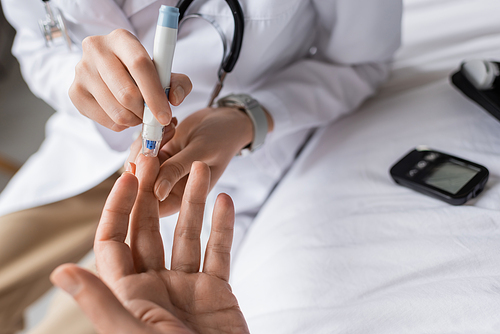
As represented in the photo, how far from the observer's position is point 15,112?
1.67 m

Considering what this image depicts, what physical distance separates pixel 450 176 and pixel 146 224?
1.33ft

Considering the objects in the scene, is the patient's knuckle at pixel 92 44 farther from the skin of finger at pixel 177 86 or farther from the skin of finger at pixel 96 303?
the skin of finger at pixel 96 303

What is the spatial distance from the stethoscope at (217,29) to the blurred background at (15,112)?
105 centimetres

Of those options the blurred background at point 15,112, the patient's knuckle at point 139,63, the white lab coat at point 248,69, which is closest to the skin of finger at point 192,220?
the patient's knuckle at point 139,63

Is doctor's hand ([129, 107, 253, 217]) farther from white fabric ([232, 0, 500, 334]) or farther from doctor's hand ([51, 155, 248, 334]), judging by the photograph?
white fabric ([232, 0, 500, 334])

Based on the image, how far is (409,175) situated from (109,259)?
0.41 meters

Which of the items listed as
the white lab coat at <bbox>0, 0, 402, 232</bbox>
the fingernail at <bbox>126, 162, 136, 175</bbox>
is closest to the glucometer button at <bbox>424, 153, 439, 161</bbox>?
the white lab coat at <bbox>0, 0, 402, 232</bbox>

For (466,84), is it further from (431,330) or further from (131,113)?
(131,113)

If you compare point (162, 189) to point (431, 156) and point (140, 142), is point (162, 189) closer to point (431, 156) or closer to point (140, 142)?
point (140, 142)

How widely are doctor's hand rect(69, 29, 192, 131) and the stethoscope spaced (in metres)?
0.13

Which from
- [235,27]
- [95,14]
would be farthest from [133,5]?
[235,27]

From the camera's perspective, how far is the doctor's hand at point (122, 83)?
0.36 m

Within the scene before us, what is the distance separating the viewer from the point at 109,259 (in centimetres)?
32

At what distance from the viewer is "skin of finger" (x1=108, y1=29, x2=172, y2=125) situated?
1.16 feet
